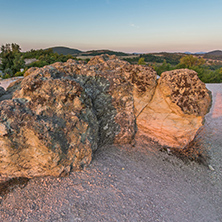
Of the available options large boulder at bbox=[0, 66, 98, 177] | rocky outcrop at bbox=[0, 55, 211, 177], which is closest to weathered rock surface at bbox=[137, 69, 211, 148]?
rocky outcrop at bbox=[0, 55, 211, 177]

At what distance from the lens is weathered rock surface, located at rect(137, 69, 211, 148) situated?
16.2ft

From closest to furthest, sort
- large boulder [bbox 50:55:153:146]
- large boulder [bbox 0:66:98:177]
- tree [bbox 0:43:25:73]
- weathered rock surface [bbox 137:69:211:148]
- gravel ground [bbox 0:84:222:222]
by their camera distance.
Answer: gravel ground [bbox 0:84:222:222] → large boulder [bbox 0:66:98:177] → large boulder [bbox 50:55:153:146] → weathered rock surface [bbox 137:69:211:148] → tree [bbox 0:43:25:73]

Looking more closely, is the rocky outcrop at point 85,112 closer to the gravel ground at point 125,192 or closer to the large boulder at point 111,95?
the large boulder at point 111,95

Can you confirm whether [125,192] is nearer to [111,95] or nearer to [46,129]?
[46,129]

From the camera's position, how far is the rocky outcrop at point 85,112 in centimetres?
297

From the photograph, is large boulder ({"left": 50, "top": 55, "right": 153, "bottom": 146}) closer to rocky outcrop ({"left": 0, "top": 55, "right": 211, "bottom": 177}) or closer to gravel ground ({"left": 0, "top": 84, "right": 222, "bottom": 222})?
rocky outcrop ({"left": 0, "top": 55, "right": 211, "bottom": 177})

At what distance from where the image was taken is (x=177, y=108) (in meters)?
4.89

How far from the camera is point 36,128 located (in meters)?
2.94

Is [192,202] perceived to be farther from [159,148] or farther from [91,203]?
[91,203]

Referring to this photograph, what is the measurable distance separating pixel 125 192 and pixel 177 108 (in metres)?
2.88

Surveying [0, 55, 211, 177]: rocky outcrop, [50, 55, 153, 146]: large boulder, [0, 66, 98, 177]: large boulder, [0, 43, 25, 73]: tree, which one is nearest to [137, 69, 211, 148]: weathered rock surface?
[0, 55, 211, 177]: rocky outcrop

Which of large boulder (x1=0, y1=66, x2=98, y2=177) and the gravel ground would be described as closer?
the gravel ground

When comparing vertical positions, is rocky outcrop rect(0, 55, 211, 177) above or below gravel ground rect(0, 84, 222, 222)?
above

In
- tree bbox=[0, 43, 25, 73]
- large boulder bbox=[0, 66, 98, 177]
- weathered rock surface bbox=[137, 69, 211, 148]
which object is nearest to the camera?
large boulder bbox=[0, 66, 98, 177]
